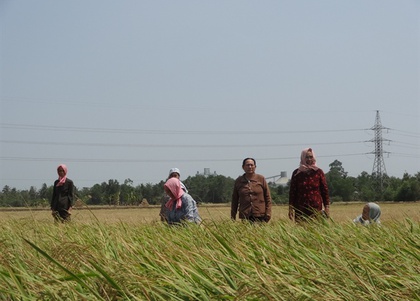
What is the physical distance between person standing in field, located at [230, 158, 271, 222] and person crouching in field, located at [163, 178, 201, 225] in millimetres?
743

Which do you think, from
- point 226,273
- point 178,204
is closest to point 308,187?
point 178,204

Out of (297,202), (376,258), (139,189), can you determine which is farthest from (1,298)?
(139,189)

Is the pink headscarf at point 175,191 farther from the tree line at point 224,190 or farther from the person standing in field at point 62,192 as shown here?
the tree line at point 224,190

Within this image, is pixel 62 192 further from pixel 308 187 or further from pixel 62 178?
pixel 308 187

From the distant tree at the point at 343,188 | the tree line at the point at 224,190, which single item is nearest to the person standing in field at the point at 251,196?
the tree line at the point at 224,190

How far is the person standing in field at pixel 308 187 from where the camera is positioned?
26.9ft

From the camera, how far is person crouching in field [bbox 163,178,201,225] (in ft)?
25.6

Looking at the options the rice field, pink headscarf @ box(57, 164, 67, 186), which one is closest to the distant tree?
pink headscarf @ box(57, 164, 67, 186)

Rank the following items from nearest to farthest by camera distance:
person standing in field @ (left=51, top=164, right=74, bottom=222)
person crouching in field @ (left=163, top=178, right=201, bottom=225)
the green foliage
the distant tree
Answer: the green foliage, person crouching in field @ (left=163, top=178, right=201, bottom=225), person standing in field @ (left=51, top=164, right=74, bottom=222), the distant tree

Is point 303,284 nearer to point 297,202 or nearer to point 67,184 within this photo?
point 297,202

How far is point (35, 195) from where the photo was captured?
5956 cm

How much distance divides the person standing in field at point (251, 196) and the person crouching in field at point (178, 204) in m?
0.74

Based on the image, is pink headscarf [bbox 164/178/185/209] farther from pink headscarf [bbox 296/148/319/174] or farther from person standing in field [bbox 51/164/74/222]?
person standing in field [bbox 51/164/74/222]

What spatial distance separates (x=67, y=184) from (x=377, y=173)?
52.5 meters
